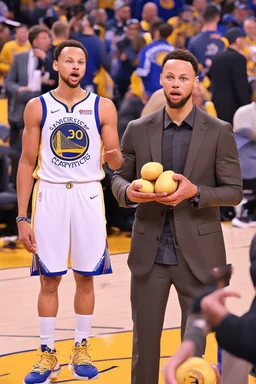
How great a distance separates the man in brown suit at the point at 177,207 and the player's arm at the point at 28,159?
0.88 metres

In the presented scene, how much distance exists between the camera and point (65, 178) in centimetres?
554

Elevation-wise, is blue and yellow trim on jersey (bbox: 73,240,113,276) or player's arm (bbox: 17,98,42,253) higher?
player's arm (bbox: 17,98,42,253)

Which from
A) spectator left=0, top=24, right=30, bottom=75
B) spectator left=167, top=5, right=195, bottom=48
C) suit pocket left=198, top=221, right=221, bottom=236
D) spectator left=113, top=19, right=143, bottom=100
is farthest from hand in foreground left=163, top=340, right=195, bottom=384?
spectator left=167, top=5, right=195, bottom=48

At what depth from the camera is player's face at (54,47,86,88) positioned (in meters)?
5.54

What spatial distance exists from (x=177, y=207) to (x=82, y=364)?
4.66 feet

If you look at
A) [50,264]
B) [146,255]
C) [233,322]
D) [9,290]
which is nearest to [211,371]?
[233,322]

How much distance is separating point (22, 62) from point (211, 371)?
7887 mm

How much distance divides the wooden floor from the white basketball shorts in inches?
28.4

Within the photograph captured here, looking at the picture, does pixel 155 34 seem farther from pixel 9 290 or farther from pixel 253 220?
pixel 9 290

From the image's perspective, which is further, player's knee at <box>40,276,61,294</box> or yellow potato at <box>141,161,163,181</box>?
player's knee at <box>40,276,61,294</box>

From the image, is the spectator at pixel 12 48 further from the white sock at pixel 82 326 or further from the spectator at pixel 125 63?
the white sock at pixel 82 326

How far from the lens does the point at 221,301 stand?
116 inches

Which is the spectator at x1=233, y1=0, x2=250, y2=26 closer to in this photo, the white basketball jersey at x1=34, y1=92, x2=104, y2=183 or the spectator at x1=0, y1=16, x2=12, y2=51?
the spectator at x1=0, y1=16, x2=12, y2=51

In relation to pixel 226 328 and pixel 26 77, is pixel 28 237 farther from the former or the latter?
pixel 26 77
